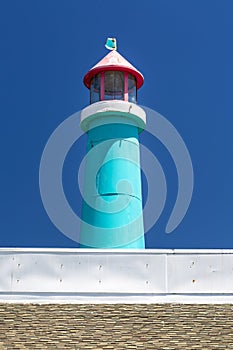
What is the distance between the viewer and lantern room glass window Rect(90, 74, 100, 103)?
19.0 m

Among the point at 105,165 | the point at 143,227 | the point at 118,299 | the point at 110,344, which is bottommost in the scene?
the point at 110,344

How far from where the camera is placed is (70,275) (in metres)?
12.3

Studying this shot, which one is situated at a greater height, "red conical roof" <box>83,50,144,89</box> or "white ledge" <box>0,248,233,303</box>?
"red conical roof" <box>83,50,144,89</box>

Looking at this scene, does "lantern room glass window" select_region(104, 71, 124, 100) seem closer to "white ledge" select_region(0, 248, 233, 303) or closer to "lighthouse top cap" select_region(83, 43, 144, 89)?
"lighthouse top cap" select_region(83, 43, 144, 89)

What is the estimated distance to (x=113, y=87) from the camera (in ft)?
62.6

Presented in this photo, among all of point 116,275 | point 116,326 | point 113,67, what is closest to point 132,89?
point 113,67

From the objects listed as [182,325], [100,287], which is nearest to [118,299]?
[100,287]

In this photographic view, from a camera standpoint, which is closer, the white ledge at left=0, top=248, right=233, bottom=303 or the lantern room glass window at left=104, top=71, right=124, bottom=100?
the white ledge at left=0, top=248, right=233, bottom=303

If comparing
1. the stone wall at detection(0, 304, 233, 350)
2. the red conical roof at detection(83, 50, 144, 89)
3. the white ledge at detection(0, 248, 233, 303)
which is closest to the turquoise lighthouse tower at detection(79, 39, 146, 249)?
the red conical roof at detection(83, 50, 144, 89)

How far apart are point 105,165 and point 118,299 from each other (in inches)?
230

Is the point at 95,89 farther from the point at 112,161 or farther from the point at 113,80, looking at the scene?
the point at 112,161

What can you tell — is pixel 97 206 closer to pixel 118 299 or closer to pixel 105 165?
pixel 105 165

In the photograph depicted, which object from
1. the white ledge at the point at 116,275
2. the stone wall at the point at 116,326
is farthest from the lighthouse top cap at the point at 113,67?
the stone wall at the point at 116,326

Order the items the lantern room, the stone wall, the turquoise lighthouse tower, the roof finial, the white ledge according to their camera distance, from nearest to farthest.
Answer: the stone wall, the white ledge, the turquoise lighthouse tower, the lantern room, the roof finial
